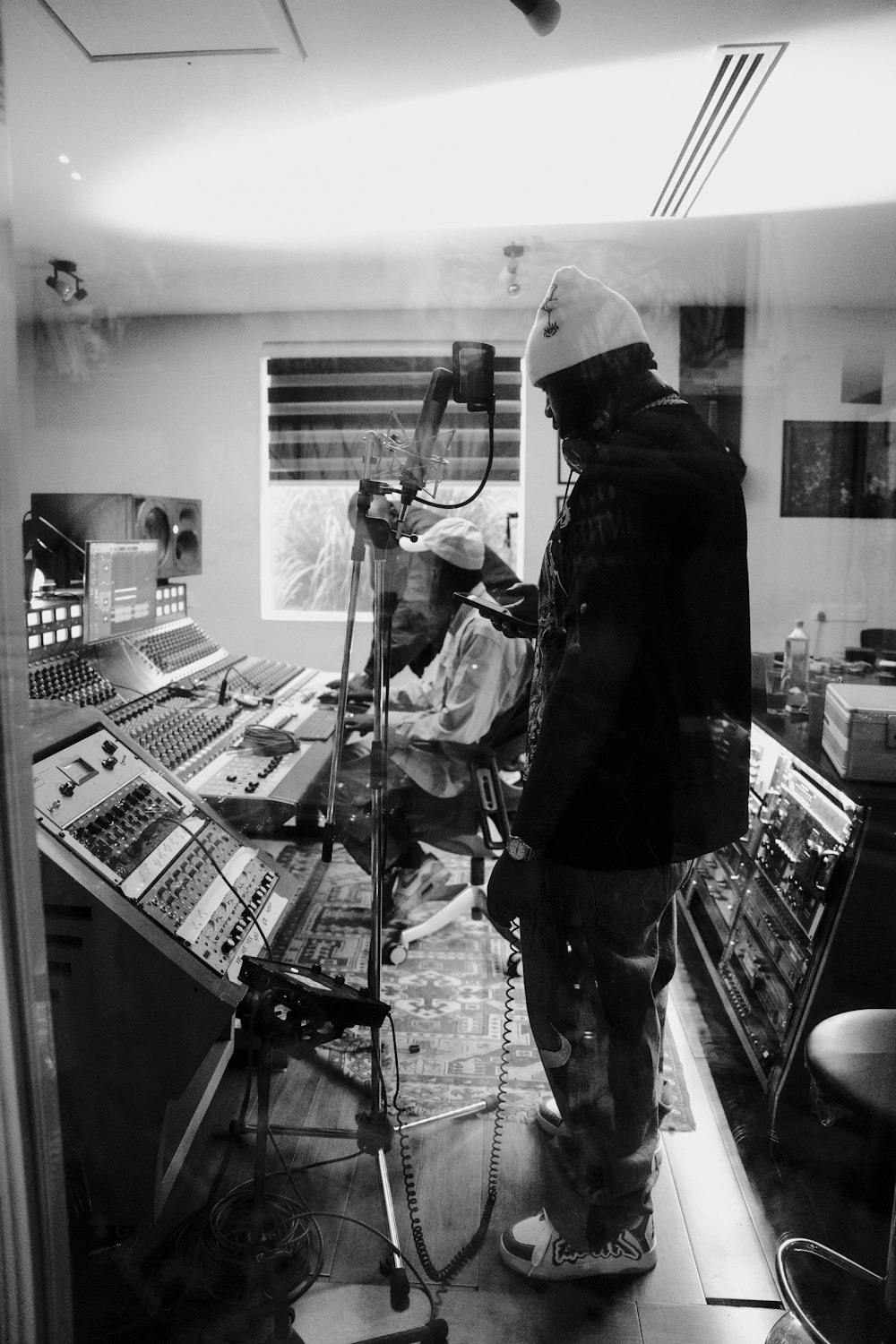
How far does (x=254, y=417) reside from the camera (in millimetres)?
1783

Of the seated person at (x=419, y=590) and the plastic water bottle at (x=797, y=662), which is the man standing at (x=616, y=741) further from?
the plastic water bottle at (x=797, y=662)

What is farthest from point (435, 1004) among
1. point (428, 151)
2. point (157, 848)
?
point (428, 151)

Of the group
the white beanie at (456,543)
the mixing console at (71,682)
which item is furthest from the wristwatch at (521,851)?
the mixing console at (71,682)

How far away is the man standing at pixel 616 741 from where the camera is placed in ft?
3.70

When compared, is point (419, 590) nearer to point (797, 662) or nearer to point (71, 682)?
point (71, 682)

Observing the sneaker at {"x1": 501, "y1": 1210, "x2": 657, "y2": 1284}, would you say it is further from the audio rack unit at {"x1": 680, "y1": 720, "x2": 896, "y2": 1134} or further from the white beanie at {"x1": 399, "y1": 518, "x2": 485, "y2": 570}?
the white beanie at {"x1": 399, "y1": 518, "x2": 485, "y2": 570}

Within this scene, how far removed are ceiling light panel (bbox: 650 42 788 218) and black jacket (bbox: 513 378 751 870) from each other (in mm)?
752

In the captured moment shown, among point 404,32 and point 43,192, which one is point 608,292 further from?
point 43,192

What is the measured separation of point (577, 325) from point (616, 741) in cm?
61

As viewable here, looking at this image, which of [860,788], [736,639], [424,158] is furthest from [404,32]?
[860,788]

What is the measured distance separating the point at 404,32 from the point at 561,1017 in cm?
169

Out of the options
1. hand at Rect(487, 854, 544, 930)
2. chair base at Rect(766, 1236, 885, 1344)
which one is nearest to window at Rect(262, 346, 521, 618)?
hand at Rect(487, 854, 544, 930)

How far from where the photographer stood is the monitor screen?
2020mm

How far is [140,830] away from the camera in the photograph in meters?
1.32
